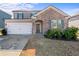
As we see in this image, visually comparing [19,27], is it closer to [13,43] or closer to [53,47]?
[13,43]

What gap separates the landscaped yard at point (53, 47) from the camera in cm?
311

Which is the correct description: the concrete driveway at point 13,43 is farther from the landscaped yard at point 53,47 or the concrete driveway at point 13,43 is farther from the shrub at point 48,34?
the shrub at point 48,34

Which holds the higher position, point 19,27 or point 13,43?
point 19,27

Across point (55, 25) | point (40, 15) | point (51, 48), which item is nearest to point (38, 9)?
point (40, 15)

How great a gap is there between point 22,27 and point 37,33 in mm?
225

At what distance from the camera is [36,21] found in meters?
3.13

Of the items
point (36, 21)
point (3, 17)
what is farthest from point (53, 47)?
point (3, 17)

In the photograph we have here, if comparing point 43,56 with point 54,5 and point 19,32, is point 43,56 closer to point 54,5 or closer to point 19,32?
point 19,32

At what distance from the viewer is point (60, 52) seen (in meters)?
3.11

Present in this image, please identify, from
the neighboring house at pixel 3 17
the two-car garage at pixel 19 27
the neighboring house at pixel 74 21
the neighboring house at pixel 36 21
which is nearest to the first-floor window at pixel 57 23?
the neighboring house at pixel 36 21

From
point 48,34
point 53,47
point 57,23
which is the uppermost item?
point 57,23

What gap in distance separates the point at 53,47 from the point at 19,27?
0.55m

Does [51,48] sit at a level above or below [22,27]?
below

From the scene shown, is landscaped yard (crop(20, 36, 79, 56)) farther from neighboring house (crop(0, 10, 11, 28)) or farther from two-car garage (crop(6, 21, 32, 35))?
neighboring house (crop(0, 10, 11, 28))
